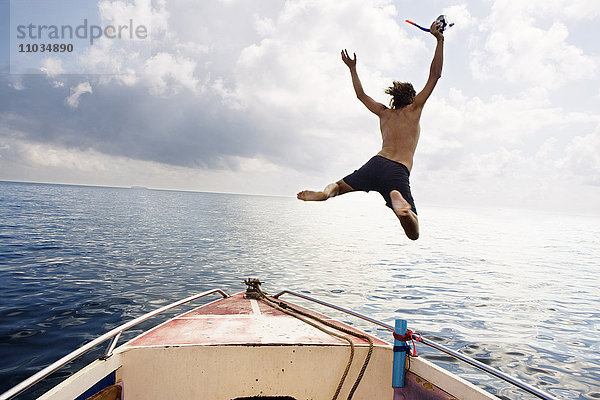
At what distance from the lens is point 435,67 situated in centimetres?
433

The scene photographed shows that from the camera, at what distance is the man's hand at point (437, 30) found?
4.24m

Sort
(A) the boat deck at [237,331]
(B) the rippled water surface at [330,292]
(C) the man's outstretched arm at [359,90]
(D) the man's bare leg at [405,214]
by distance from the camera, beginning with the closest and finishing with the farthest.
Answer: (D) the man's bare leg at [405,214] → (A) the boat deck at [237,331] → (C) the man's outstretched arm at [359,90] → (B) the rippled water surface at [330,292]

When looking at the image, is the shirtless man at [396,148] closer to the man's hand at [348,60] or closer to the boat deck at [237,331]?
the man's hand at [348,60]

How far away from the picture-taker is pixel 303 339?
4270mm

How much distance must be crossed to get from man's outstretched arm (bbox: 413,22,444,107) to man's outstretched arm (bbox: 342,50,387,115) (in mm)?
697

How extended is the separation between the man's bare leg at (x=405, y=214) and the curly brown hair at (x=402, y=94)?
137cm

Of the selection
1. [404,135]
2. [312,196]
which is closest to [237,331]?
[312,196]

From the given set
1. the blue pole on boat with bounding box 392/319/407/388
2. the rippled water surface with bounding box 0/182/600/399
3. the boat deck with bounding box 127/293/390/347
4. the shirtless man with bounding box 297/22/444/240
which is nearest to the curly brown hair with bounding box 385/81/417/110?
the shirtless man with bounding box 297/22/444/240

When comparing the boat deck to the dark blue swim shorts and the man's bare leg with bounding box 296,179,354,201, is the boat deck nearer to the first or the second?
the man's bare leg with bounding box 296,179,354,201

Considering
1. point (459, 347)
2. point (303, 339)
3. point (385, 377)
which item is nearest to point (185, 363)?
point (303, 339)

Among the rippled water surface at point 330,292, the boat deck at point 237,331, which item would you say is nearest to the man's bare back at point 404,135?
the boat deck at point 237,331

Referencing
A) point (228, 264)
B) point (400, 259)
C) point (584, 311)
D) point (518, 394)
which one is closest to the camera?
point (518, 394)

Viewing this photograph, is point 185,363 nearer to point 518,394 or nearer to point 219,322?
point 219,322

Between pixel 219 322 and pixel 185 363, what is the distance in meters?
1.06
